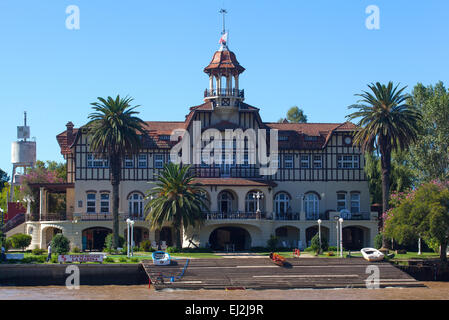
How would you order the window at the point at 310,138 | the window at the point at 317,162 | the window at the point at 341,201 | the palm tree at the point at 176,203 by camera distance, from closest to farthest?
the palm tree at the point at 176,203 → the window at the point at 341,201 → the window at the point at 317,162 → the window at the point at 310,138

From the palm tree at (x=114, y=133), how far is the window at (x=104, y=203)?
679 centimetres

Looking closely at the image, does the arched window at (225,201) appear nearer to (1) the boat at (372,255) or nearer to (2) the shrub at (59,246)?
(2) the shrub at (59,246)

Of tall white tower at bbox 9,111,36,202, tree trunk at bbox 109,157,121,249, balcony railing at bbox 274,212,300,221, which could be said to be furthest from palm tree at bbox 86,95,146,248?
tall white tower at bbox 9,111,36,202

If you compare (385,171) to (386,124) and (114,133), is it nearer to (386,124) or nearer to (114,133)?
(386,124)

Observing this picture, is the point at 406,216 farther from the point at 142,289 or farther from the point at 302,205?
the point at 142,289

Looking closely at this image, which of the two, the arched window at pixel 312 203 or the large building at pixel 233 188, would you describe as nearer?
the large building at pixel 233 188

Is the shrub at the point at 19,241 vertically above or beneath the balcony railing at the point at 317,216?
beneath

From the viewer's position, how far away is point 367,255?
58188 mm

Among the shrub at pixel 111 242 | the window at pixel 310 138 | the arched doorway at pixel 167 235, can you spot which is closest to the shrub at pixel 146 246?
the shrub at pixel 111 242

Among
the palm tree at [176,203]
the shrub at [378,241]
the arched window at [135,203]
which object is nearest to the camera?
the palm tree at [176,203]

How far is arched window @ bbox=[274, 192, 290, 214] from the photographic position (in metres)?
74.4

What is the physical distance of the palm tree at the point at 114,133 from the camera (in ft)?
211

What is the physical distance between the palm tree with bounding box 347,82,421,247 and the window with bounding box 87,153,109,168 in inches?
979
